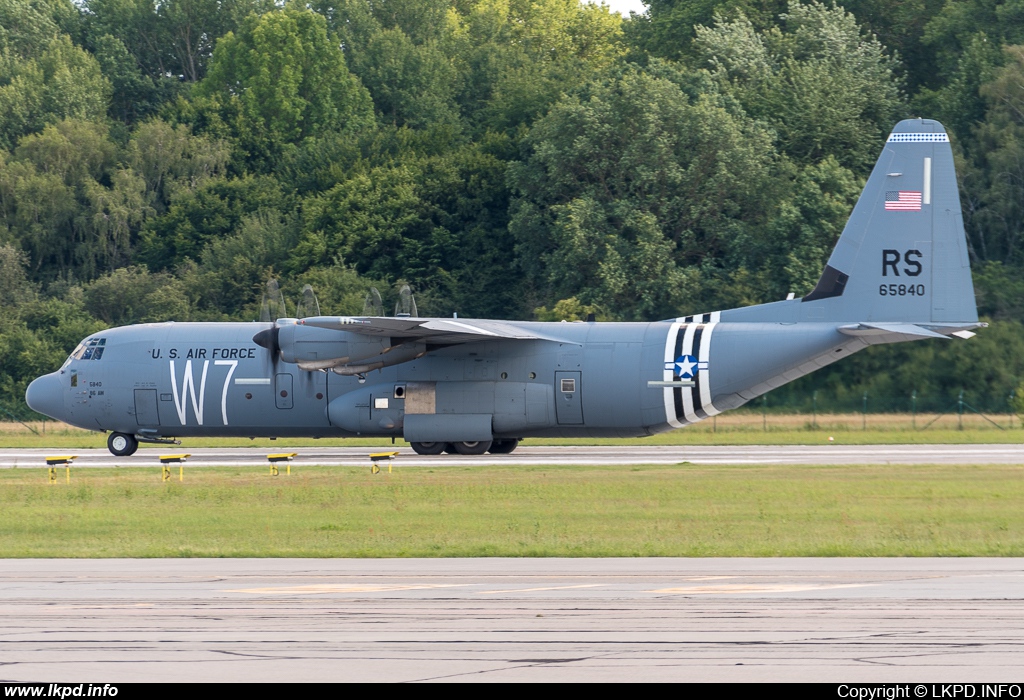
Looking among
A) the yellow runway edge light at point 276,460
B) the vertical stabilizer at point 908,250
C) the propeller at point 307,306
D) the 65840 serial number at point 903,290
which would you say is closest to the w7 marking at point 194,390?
the propeller at point 307,306

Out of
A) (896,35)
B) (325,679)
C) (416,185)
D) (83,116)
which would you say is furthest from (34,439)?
(896,35)

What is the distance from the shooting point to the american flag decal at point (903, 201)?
2641 centimetres

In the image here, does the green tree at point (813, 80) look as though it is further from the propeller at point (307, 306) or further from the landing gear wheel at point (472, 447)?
the propeller at point (307, 306)

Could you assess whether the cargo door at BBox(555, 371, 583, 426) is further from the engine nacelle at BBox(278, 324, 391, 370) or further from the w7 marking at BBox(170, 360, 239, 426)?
the w7 marking at BBox(170, 360, 239, 426)

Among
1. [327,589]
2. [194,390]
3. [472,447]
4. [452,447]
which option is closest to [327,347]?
[194,390]

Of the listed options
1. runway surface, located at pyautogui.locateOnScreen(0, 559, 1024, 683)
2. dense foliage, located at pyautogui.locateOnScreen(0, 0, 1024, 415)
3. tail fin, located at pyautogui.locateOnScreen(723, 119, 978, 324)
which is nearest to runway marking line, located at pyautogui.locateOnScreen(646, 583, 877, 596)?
runway surface, located at pyautogui.locateOnScreen(0, 559, 1024, 683)

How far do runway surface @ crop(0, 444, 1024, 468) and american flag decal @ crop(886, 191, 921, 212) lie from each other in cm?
554

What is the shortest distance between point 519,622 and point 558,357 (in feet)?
58.6

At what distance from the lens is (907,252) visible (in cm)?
2633

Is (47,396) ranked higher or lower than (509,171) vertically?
lower

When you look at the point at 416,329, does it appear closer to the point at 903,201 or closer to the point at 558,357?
the point at 558,357

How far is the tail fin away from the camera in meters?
26.2

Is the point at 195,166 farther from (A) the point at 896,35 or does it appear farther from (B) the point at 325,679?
(B) the point at 325,679

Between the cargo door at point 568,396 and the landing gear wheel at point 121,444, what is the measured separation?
1062 centimetres
